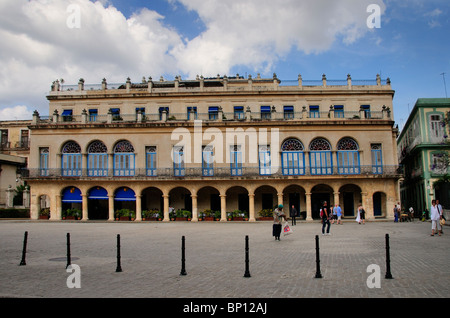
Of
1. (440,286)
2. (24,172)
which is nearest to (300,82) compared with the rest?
(24,172)

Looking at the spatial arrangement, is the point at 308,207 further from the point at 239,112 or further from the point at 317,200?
the point at 239,112

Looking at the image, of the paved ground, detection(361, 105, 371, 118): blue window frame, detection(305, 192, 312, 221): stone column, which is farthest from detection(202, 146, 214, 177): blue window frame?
the paved ground

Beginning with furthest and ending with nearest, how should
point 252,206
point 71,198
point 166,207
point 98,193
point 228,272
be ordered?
point 71,198 → point 98,193 → point 166,207 → point 252,206 → point 228,272

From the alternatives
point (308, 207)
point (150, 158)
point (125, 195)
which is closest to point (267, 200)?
point (308, 207)

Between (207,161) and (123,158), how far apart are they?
7747 mm

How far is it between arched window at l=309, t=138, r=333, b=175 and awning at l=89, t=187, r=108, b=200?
18.6 metres

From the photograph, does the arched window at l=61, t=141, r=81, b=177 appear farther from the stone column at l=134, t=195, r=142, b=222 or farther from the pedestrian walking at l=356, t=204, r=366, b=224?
the pedestrian walking at l=356, t=204, r=366, b=224

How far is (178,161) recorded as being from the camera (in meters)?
34.7

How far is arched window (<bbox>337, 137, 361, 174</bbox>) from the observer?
3384 cm

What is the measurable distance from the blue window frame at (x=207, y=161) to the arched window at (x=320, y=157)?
886 centimetres

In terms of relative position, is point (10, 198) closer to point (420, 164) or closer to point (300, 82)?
point (300, 82)

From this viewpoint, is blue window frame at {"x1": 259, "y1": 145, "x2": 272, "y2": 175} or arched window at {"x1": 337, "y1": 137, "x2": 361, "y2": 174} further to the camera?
blue window frame at {"x1": 259, "y1": 145, "x2": 272, "y2": 175}

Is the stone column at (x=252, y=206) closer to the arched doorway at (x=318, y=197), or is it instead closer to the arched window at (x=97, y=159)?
the arched doorway at (x=318, y=197)

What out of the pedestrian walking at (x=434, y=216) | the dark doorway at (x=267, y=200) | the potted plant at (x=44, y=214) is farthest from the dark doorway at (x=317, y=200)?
the potted plant at (x=44, y=214)
